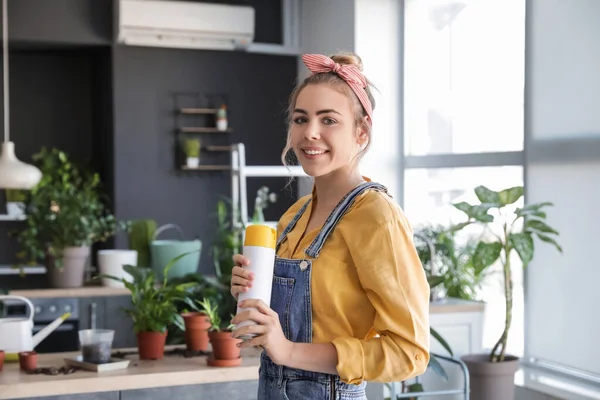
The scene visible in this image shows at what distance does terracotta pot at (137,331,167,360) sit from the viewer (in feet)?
10.1

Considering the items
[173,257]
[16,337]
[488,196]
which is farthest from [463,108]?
[16,337]

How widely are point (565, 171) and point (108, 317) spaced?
8.73 feet

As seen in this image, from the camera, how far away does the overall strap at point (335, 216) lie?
5.12 ft

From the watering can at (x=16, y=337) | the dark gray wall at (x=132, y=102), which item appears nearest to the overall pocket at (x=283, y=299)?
the watering can at (x=16, y=337)

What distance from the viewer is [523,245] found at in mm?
3951

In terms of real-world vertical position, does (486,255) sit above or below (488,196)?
below

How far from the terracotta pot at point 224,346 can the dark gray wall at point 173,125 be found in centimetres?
367

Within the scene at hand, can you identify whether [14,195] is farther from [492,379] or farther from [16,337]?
[492,379]

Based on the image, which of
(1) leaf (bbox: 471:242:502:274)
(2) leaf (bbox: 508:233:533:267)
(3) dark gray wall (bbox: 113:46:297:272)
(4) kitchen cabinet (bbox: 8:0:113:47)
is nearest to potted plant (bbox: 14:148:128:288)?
(3) dark gray wall (bbox: 113:46:297:272)

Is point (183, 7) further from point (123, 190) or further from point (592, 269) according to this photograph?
point (592, 269)

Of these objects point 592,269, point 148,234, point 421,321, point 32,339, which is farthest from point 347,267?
point 148,234

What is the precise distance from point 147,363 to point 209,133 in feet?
12.8

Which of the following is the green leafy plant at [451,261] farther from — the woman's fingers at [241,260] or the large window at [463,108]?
the woman's fingers at [241,260]

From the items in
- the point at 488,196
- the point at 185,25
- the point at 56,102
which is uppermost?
the point at 185,25
